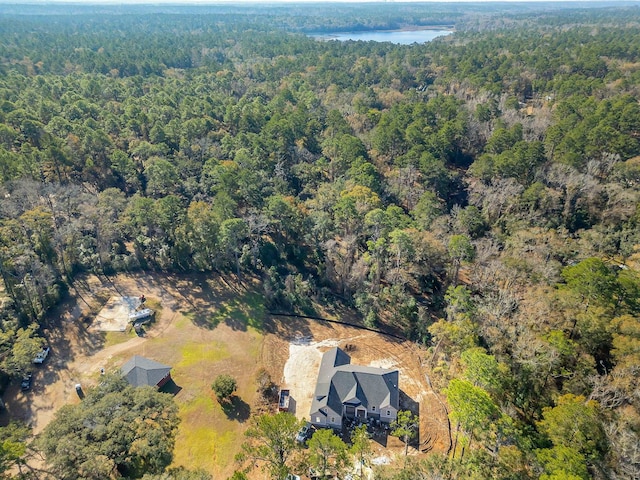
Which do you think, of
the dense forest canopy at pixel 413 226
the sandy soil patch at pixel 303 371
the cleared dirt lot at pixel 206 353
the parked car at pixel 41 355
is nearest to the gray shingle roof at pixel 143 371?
the cleared dirt lot at pixel 206 353

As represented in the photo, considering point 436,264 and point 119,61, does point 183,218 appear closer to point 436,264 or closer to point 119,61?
point 436,264

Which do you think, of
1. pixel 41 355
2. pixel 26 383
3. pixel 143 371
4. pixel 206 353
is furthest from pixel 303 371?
pixel 41 355

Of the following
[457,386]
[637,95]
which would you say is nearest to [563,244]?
[457,386]

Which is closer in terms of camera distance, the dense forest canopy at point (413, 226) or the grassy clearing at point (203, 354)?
the dense forest canopy at point (413, 226)

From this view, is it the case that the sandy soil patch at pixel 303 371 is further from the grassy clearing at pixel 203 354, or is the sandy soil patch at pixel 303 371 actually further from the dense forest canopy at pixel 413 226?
the grassy clearing at pixel 203 354

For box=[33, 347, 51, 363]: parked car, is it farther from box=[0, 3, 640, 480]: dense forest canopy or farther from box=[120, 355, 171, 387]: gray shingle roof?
box=[120, 355, 171, 387]: gray shingle roof

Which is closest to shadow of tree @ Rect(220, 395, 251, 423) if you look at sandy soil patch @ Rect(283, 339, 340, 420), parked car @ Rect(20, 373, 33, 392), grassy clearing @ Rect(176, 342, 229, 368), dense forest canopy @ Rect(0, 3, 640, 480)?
sandy soil patch @ Rect(283, 339, 340, 420)

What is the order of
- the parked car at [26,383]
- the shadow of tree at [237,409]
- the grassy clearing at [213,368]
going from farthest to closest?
the parked car at [26,383] < the shadow of tree at [237,409] < the grassy clearing at [213,368]
